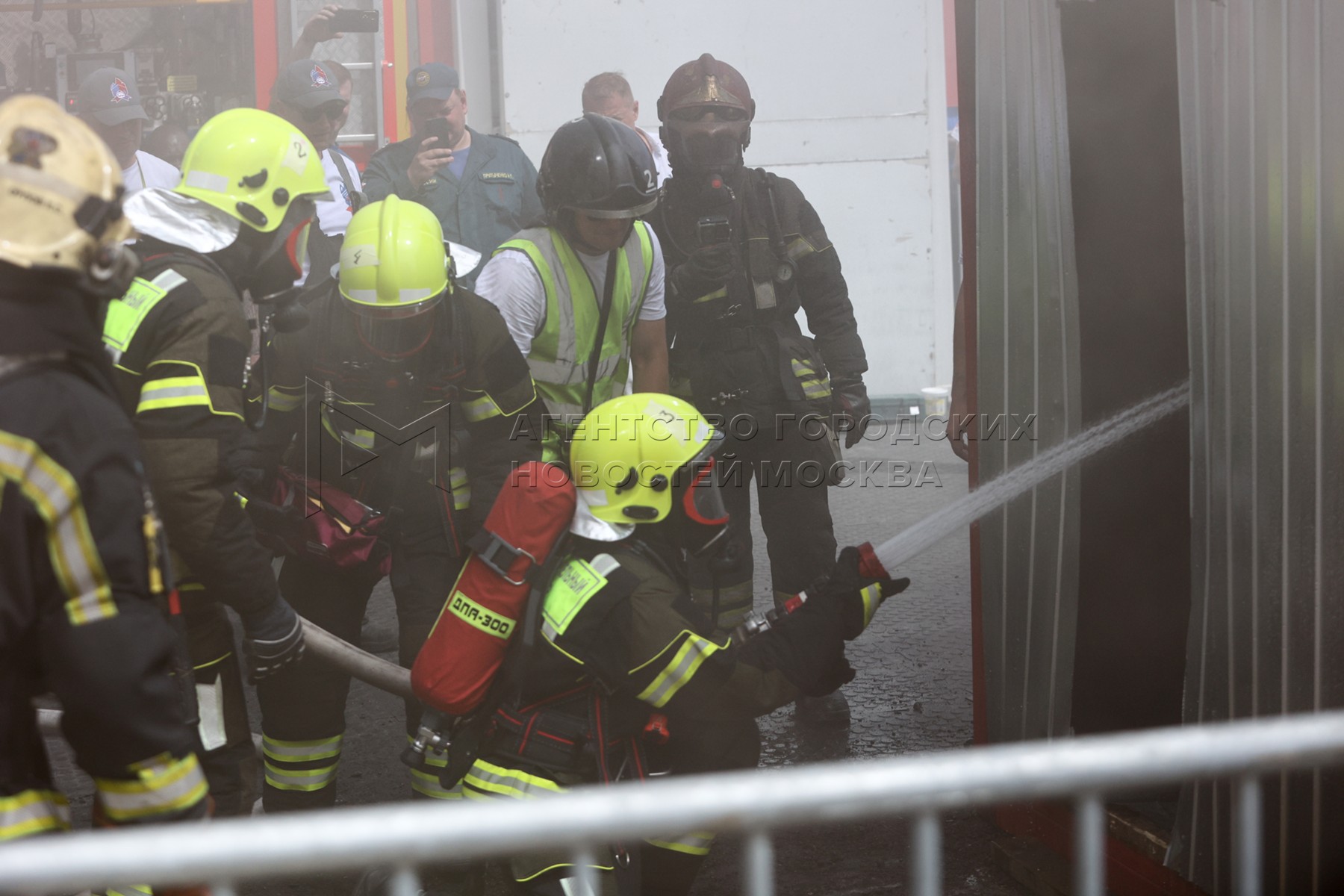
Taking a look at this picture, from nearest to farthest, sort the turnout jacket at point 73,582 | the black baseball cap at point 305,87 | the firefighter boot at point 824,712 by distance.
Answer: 1. the turnout jacket at point 73,582
2. the firefighter boot at point 824,712
3. the black baseball cap at point 305,87

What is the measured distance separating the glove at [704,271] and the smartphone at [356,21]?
11.7 ft

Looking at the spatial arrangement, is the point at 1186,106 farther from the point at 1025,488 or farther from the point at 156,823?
the point at 156,823

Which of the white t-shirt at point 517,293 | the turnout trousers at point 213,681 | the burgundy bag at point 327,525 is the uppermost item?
the white t-shirt at point 517,293

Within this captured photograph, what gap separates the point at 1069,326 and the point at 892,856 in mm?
1426

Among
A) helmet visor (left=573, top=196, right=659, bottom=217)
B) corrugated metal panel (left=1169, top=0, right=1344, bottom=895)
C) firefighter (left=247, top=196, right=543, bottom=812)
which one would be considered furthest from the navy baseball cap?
corrugated metal panel (left=1169, top=0, right=1344, bottom=895)

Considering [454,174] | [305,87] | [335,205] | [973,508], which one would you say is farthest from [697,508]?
[454,174]

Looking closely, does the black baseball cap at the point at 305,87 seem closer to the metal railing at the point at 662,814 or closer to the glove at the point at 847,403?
the glove at the point at 847,403

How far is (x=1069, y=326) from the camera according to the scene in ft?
9.84

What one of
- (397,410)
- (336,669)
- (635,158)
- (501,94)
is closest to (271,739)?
(336,669)

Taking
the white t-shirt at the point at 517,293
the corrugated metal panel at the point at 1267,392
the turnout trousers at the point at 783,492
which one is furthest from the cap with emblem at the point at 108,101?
the corrugated metal panel at the point at 1267,392

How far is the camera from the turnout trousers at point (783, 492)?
4.09 metres

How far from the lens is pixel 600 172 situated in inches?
135

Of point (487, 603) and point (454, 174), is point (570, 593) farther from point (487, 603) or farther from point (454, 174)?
point (454, 174)

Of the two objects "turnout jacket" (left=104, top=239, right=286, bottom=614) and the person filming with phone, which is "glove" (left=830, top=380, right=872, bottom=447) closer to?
the person filming with phone
